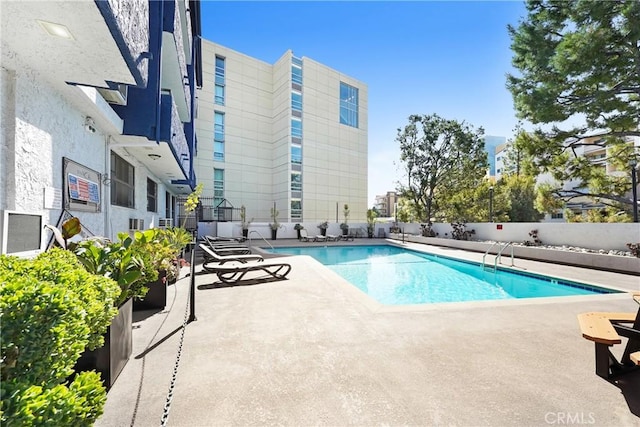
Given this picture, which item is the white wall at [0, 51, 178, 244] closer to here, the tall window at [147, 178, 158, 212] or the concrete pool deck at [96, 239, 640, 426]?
the concrete pool deck at [96, 239, 640, 426]

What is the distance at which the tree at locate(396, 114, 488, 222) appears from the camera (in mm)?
20953

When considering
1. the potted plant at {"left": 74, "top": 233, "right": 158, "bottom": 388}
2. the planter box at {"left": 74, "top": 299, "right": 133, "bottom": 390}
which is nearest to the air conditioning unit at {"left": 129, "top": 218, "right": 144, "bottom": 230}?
the potted plant at {"left": 74, "top": 233, "right": 158, "bottom": 388}

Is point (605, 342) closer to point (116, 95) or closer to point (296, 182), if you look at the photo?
point (116, 95)

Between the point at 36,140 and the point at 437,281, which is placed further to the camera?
the point at 437,281

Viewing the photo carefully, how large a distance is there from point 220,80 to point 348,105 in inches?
524

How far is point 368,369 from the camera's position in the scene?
9.08 ft

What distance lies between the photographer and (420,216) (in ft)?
73.6

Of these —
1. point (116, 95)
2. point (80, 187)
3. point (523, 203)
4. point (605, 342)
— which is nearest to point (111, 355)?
point (80, 187)

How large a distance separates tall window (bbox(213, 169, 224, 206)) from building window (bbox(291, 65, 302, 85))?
36.1 ft

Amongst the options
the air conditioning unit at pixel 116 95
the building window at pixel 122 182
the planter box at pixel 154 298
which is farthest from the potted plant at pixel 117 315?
the building window at pixel 122 182

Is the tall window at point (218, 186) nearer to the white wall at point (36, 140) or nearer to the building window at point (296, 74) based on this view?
the building window at point (296, 74)

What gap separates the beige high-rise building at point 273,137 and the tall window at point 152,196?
12.4 m

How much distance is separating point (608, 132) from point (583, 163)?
1.33 meters

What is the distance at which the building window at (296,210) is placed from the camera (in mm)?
26750
